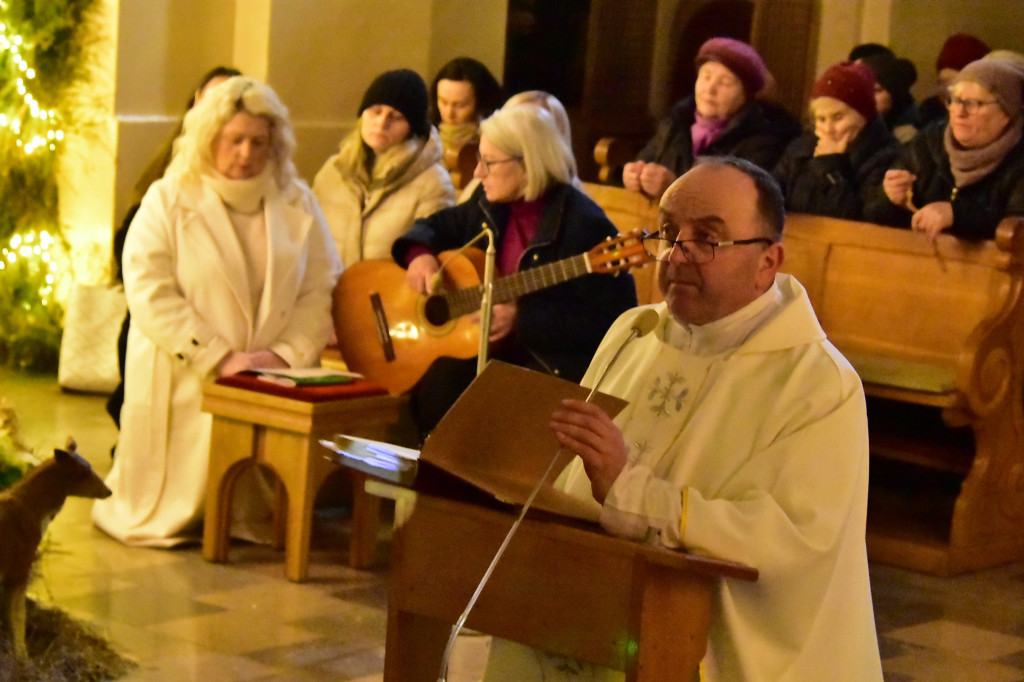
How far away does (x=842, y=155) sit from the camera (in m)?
6.58

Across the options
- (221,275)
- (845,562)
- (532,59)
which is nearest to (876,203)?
(221,275)

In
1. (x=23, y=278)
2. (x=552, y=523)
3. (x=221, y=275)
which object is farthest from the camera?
(x=23, y=278)

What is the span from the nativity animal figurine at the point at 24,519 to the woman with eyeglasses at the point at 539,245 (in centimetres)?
185

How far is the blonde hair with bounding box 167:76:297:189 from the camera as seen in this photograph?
219 inches

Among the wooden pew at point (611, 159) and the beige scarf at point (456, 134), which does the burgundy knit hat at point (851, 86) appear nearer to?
the wooden pew at point (611, 159)

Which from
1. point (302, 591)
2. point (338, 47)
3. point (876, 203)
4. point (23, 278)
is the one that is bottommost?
point (302, 591)

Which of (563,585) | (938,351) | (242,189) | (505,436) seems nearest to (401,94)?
(242,189)

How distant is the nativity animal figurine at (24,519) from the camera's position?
13.1 ft

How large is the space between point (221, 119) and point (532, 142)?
115 centimetres

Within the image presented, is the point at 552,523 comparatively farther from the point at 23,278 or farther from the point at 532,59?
the point at 532,59

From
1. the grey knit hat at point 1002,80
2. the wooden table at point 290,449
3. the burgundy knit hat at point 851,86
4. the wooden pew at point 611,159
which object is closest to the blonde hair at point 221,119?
the wooden table at point 290,449

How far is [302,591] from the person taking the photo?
5230 millimetres

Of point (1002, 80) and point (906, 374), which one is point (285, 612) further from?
point (1002, 80)

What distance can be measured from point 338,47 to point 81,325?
2.45 meters
